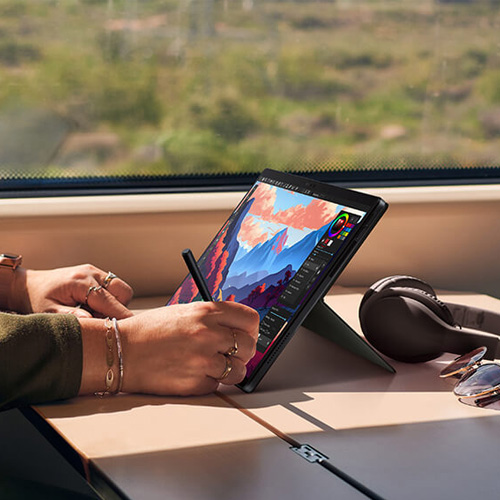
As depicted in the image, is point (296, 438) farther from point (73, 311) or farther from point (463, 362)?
point (73, 311)

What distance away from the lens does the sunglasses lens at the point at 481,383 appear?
93cm

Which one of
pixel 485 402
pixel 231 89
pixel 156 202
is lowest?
pixel 485 402

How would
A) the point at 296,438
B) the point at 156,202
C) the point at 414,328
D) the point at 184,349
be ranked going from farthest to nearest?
the point at 156,202
the point at 414,328
the point at 184,349
the point at 296,438

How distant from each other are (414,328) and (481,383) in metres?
0.13

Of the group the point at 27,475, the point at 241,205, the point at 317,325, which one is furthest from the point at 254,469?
the point at 27,475

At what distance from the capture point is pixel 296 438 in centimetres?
82

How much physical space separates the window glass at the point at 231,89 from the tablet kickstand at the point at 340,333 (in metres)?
0.60

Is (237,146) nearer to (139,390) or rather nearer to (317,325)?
(317,325)

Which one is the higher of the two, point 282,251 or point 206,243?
point 282,251

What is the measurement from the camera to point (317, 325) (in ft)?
3.66

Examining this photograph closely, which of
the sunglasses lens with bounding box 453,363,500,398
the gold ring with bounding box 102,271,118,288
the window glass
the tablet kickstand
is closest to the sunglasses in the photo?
the sunglasses lens with bounding box 453,363,500,398

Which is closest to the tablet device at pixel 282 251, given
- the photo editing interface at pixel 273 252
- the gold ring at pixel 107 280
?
the photo editing interface at pixel 273 252

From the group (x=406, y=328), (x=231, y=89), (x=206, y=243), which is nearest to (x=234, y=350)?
(x=406, y=328)

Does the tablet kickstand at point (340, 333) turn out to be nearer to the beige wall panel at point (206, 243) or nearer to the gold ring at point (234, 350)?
the gold ring at point (234, 350)
